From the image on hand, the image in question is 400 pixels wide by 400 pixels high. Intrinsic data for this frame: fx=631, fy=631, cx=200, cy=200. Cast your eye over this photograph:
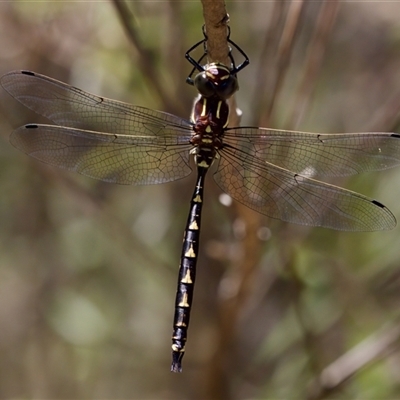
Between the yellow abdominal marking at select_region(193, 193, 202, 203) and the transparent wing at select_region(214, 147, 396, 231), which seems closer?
the transparent wing at select_region(214, 147, 396, 231)

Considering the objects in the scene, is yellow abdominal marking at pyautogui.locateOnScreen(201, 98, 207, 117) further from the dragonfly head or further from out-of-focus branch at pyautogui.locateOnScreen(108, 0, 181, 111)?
Result: out-of-focus branch at pyautogui.locateOnScreen(108, 0, 181, 111)

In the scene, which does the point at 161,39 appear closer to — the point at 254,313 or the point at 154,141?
the point at 154,141

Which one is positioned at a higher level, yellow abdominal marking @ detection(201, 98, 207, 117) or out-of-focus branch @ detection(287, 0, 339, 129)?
out-of-focus branch @ detection(287, 0, 339, 129)

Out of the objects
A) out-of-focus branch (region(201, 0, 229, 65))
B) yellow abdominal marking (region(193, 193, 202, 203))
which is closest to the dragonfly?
yellow abdominal marking (region(193, 193, 202, 203))

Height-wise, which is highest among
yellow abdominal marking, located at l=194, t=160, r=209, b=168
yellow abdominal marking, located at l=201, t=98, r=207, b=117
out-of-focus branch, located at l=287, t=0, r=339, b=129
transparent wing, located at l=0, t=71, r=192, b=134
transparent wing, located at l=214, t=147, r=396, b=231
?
out-of-focus branch, located at l=287, t=0, r=339, b=129

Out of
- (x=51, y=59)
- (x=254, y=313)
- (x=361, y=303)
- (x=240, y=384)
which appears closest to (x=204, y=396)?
(x=240, y=384)

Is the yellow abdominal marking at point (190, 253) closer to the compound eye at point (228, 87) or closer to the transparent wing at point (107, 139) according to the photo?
the transparent wing at point (107, 139)

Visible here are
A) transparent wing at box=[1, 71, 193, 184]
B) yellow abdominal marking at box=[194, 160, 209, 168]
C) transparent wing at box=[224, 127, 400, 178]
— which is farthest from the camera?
yellow abdominal marking at box=[194, 160, 209, 168]

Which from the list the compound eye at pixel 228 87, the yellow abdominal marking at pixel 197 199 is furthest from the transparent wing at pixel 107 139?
the compound eye at pixel 228 87
